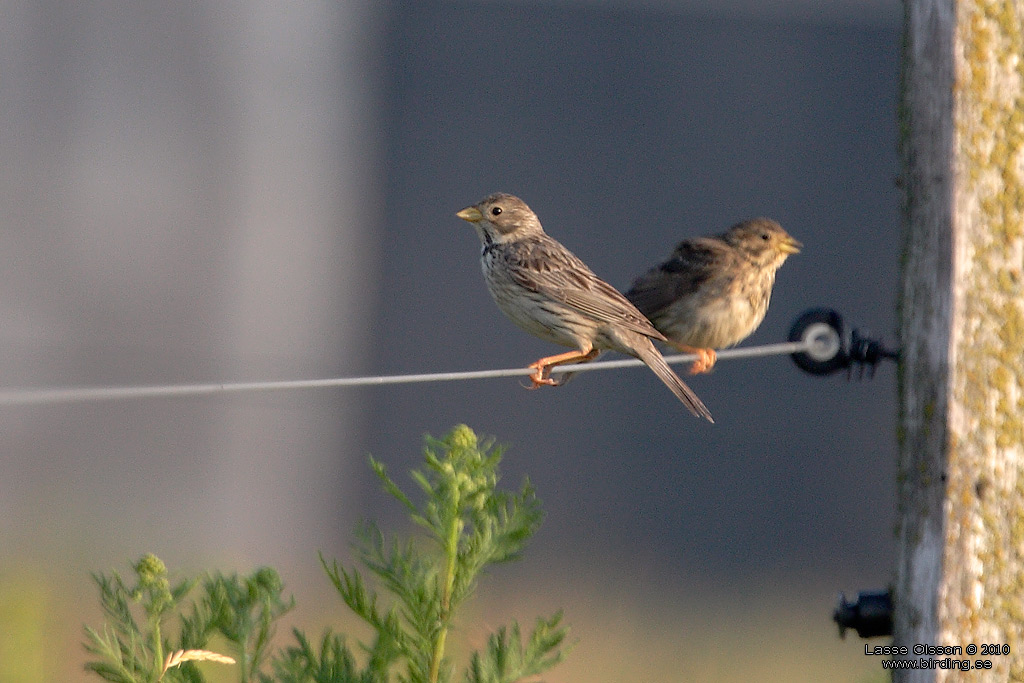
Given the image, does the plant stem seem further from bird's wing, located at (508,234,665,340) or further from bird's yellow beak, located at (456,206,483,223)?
bird's yellow beak, located at (456,206,483,223)

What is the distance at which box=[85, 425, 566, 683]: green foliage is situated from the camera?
3096mm

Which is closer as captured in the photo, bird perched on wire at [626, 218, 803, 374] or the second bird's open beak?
bird perched on wire at [626, 218, 803, 374]

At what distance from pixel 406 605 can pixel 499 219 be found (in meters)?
3.19

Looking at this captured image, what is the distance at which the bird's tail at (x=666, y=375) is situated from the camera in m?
5.05

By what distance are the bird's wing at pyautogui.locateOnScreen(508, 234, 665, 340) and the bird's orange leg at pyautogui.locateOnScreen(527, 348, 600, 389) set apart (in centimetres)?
20

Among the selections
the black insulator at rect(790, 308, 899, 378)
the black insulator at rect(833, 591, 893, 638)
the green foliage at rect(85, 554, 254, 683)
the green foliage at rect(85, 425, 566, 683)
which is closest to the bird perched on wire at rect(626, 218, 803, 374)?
the black insulator at rect(790, 308, 899, 378)

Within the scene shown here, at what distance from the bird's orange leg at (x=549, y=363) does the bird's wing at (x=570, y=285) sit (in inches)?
7.9

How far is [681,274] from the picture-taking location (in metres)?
5.88

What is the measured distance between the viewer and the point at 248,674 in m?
3.20

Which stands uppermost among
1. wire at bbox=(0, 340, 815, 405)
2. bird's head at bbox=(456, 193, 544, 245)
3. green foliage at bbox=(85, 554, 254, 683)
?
bird's head at bbox=(456, 193, 544, 245)

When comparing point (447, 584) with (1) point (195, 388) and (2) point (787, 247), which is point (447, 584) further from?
(2) point (787, 247)

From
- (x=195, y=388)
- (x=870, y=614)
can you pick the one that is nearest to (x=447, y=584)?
(x=195, y=388)

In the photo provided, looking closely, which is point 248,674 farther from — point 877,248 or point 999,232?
point 877,248

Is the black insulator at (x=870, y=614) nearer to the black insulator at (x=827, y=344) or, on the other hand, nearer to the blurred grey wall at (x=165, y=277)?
the black insulator at (x=827, y=344)
